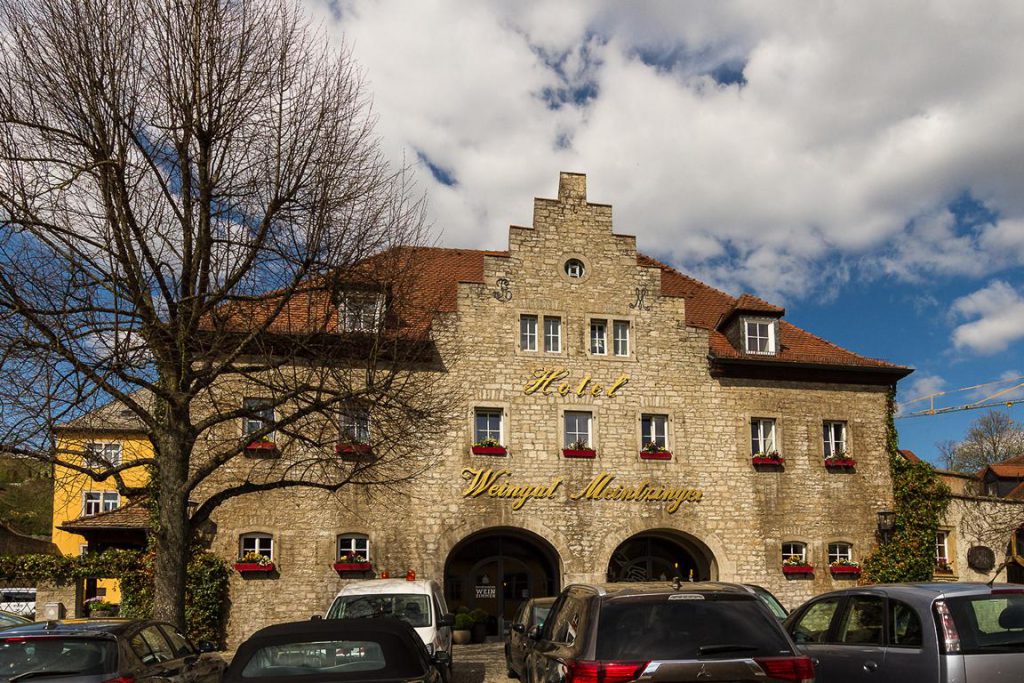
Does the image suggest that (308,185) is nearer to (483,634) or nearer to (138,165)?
(138,165)

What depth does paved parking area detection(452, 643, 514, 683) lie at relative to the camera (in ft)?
51.6

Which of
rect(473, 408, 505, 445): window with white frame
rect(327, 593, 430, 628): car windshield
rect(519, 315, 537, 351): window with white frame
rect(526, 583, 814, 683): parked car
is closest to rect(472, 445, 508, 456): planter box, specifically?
rect(473, 408, 505, 445): window with white frame

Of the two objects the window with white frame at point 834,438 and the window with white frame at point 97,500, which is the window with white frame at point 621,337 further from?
the window with white frame at point 97,500

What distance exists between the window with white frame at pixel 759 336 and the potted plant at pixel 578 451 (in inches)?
206

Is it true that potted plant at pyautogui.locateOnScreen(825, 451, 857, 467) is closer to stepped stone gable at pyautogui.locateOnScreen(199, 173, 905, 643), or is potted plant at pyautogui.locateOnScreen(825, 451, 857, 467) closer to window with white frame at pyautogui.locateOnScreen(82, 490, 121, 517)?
stepped stone gable at pyautogui.locateOnScreen(199, 173, 905, 643)

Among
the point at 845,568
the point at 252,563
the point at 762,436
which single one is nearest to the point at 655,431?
the point at 762,436

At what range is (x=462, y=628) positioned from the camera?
22422 mm

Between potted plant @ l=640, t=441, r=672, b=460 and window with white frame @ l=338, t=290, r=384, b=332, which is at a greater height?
window with white frame @ l=338, t=290, r=384, b=332

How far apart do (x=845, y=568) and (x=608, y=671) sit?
1943 cm

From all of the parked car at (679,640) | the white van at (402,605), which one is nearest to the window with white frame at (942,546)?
the white van at (402,605)

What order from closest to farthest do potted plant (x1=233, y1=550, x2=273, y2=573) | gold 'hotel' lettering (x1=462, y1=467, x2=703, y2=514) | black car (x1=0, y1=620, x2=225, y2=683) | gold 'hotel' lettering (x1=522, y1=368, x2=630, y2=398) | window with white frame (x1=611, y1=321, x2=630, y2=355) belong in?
black car (x1=0, y1=620, x2=225, y2=683)
potted plant (x1=233, y1=550, x2=273, y2=573)
gold 'hotel' lettering (x1=462, y1=467, x2=703, y2=514)
gold 'hotel' lettering (x1=522, y1=368, x2=630, y2=398)
window with white frame (x1=611, y1=321, x2=630, y2=355)

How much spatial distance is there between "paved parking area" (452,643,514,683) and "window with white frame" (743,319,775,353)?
32.9ft

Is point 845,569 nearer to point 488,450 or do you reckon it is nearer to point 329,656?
point 488,450

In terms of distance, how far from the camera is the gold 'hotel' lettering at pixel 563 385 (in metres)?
23.3
